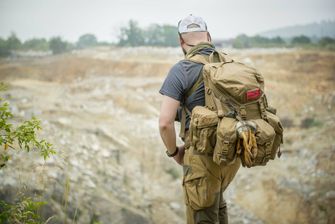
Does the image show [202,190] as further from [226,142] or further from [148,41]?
[148,41]

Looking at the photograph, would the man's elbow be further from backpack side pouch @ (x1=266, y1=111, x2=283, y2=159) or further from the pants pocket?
backpack side pouch @ (x1=266, y1=111, x2=283, y2=159)

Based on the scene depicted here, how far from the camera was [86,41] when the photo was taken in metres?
15.0

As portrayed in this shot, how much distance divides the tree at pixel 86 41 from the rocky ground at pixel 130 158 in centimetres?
333

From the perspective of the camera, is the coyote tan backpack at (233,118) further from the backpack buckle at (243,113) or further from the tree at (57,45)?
the tree at (57,45)

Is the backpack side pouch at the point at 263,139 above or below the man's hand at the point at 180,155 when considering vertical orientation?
above

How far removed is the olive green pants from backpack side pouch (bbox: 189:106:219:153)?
3.5 inches

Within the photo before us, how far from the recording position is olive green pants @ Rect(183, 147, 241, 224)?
2105mm

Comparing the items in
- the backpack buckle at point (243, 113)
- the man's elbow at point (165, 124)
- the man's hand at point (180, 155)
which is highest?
the backpack buckle at point (243, 113)

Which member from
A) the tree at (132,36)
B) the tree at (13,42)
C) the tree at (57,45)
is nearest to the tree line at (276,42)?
Result: the tree at (132,36)

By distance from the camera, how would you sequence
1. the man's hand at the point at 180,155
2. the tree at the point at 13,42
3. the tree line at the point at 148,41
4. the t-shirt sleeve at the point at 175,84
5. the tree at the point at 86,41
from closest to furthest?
the t-shirt sleeve at the point at 175,84 → the man's hand at the point at 180,155 → the tree at the point at 13,42 → the tree line at the point at 148,41 → the tree at the point at 86,41

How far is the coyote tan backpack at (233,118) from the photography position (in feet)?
6.19

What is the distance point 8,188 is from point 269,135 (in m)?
3.33

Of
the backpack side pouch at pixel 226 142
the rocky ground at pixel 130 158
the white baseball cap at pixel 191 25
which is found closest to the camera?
the backpack side pouch at pixel 226 142

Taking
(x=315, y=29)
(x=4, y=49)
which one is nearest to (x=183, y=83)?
(x=4, y=49)
